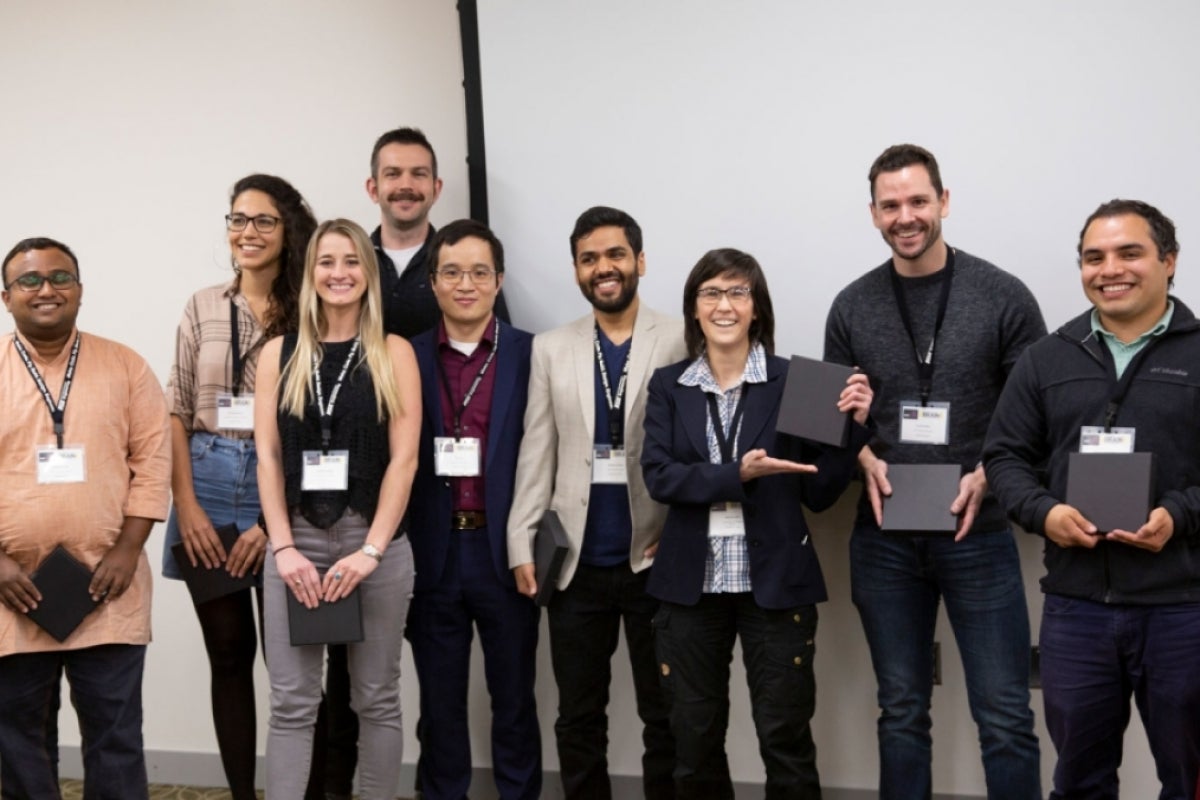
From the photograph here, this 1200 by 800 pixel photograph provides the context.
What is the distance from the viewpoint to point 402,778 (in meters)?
4.05

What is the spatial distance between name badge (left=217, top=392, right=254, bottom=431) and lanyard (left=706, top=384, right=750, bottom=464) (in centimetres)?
128

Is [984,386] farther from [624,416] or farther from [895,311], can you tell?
[624,416]

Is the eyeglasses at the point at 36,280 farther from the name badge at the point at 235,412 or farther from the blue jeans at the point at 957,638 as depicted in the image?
the blue jeans at the point at 957,638

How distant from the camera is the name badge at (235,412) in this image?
329 cm

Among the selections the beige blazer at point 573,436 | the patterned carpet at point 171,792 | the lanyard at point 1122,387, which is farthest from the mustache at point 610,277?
the patterned carpet at point 171,792

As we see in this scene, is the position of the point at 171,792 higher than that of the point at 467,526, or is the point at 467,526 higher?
the point at 467,526

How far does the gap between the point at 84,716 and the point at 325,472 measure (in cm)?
90

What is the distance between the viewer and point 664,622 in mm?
3010

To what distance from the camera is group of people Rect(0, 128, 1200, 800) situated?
114 inches

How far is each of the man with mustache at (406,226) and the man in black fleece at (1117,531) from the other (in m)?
1.73

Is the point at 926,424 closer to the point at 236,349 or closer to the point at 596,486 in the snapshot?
the point at 596,486

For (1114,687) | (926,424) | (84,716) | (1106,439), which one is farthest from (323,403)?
(1114,687)

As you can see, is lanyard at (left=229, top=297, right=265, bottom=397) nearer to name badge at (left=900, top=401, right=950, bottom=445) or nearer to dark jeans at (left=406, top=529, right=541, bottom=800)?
dark jeans at (left=406, top=529, right=541, bottom=800)

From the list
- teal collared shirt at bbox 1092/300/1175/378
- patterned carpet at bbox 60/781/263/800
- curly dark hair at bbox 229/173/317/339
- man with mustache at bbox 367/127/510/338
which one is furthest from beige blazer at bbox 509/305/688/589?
patterned carpet at bbox 60/781/263/800
